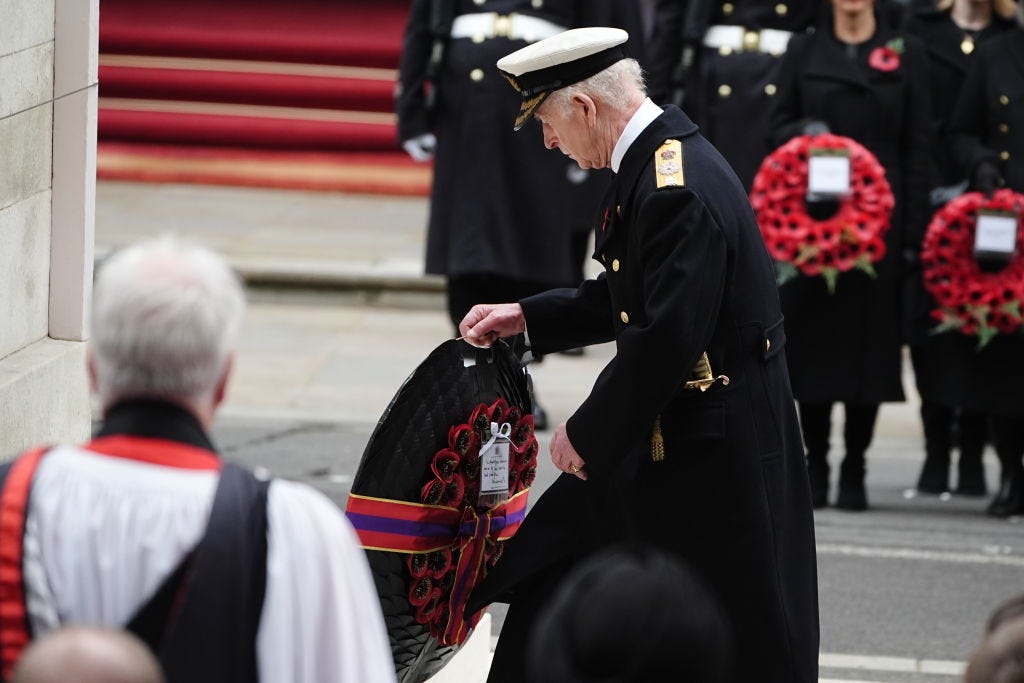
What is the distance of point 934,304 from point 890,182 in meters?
0.51

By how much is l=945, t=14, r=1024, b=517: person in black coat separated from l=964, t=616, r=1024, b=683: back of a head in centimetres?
Result: 485

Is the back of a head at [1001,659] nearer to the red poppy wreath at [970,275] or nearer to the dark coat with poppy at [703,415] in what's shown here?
the dark coat with poppy at [703,415]

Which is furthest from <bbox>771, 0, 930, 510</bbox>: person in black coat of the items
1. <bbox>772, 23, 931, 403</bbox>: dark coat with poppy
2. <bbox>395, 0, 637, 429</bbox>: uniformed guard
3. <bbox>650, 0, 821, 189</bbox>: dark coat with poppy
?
<bbox>395, 0, 637, 429</bbox>: uniformed guard

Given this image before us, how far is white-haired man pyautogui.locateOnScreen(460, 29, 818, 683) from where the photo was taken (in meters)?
3.54

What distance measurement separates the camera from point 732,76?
803cm

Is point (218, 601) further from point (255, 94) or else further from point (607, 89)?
point (255, 94)

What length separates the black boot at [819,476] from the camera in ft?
22.8

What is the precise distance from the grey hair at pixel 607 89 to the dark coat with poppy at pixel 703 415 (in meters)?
0.09

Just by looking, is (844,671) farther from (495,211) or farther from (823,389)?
(495,211)

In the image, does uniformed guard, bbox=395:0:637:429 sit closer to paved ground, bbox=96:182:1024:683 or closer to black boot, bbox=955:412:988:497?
paved ground, bbox=96:182:1024:683

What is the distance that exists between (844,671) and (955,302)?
6.49ft

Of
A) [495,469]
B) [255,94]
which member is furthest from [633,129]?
[255,94]

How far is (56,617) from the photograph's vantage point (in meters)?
2.28

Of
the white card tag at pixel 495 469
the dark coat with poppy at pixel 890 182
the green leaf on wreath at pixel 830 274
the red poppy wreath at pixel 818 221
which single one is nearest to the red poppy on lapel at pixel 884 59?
the dark coat with poppy at pixel 890 182
